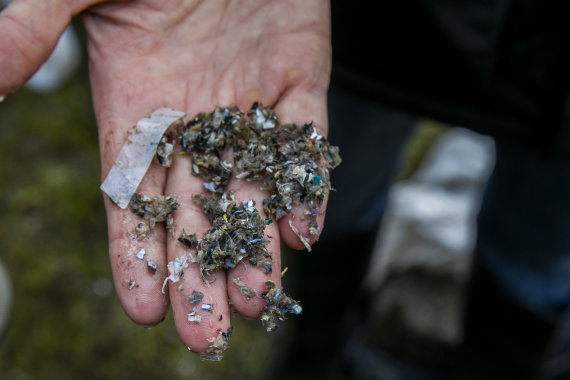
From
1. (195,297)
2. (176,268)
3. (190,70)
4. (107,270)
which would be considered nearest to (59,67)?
(107,270)

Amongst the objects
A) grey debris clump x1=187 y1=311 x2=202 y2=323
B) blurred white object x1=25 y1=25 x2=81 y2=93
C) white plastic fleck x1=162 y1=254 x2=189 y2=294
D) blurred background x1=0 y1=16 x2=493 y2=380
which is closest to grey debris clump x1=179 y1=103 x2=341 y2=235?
white plastic fleck x1=162 y1=254 x2=189 y2=294

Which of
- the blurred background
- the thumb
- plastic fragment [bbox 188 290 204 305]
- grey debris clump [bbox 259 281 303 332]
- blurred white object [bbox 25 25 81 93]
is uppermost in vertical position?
the thumb

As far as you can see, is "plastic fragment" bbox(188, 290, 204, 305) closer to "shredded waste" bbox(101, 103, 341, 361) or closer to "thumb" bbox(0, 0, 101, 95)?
"shredded waste" bbox(101, 103, 341, 361)

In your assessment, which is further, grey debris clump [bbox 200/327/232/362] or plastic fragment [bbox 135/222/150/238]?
plastic fragment [bbox 135/222/150/238]

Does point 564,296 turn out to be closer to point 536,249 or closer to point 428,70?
point 536,249

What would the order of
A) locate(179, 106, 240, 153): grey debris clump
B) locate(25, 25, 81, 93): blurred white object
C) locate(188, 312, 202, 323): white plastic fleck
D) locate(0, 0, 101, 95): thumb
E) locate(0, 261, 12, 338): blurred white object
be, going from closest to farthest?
locate(188, 312, 202, 323): white plastic fleck, locate(0, 0, 101, 95): thumb, locate(179, 106, 240, 153): grey debris clump, locate(0, 261, 12, 338): blurred white object, locate(25, 25, 81, 93): blurred white object

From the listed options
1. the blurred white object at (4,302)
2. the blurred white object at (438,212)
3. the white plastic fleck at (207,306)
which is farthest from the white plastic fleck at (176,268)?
the blurred white object at (438,212)

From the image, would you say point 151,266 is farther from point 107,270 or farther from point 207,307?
point 107,270
